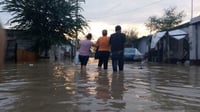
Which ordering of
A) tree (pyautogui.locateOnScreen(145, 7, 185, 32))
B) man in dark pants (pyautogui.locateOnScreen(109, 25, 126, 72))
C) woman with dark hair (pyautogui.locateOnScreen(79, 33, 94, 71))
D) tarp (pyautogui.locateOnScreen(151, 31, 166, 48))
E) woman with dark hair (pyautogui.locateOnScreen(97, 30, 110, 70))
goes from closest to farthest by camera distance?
man in dark pants (pyautogui.locateOnScreen(109, 25, 126, 72))
woman with dark hair (pyautogui.locateOnScreen(97, 30, 110, 70))
woman with dark hair (pyautogui.locateOnScreen(79, 33, 94, 71))
tarp (pyautogui.locateOnScreen(151, 31, 166, 48))
tree (pyautogui.locateOnScreen(145, 7, 185, 32))

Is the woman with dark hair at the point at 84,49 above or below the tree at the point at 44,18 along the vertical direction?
below

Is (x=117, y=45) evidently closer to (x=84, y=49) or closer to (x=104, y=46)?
(x=104, y=46)

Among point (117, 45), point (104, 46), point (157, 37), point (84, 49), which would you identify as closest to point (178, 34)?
point (157, 37)

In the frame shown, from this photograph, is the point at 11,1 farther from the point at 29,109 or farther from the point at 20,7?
the point at 29,109

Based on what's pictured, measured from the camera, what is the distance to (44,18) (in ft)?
116

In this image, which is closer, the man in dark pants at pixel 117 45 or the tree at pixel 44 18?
the man in dark pants at pixel 117 45

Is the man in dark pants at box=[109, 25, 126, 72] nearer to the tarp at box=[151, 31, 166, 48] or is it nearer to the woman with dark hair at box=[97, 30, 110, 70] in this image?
the woman with dark hair at box=[97, 30, 110, 70]

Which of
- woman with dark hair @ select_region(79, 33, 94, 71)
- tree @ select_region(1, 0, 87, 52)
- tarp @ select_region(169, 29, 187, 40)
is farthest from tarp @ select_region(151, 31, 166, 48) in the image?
woman with dark hair @ select_region(79, 33, 94, 71)

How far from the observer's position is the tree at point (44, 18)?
35.3 meters

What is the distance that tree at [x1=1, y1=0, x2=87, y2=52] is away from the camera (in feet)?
116

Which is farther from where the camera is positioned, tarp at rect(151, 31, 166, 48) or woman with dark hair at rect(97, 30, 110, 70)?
tarp at rect(151, 31, 166, 48)

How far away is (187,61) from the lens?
3253 centimetres

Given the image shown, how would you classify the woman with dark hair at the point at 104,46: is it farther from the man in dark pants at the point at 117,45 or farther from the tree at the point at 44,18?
the tree at the point at 44,18

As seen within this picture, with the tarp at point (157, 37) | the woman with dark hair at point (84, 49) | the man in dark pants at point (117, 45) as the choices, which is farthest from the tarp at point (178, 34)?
the man in dark pants at point (117, 45)
